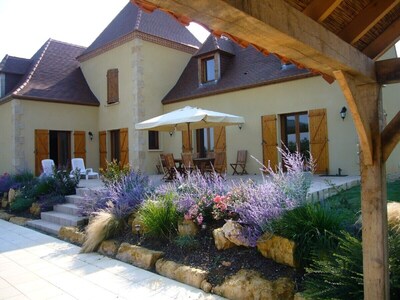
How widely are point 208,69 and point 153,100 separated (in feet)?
9.04

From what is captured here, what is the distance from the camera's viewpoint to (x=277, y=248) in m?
3.73

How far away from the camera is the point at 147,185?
6645 millimetres

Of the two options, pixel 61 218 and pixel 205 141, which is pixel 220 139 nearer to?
pixel 205 141

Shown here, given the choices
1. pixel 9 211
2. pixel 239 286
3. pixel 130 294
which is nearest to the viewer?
pixel 239 286

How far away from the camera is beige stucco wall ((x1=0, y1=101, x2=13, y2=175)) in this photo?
14.4m

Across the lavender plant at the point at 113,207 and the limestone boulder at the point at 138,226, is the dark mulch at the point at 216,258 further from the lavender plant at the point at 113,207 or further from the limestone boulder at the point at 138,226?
the lavender plant at the point at 113,207

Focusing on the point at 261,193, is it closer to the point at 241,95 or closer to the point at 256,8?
the point at 256,8

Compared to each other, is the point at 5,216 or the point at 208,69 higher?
the point at 208,69

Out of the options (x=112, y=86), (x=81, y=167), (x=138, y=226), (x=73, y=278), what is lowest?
(x=73, y=278)

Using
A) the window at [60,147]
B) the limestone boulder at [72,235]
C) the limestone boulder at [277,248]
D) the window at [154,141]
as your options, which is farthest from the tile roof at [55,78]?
the limestone boulder at [277,248]

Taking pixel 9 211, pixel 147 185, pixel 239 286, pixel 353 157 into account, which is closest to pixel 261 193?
pixel 239 286

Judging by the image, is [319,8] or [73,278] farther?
[73,278]

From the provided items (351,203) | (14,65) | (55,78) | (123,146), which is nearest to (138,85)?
(123,146)

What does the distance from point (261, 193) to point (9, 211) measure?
25.3 feet
